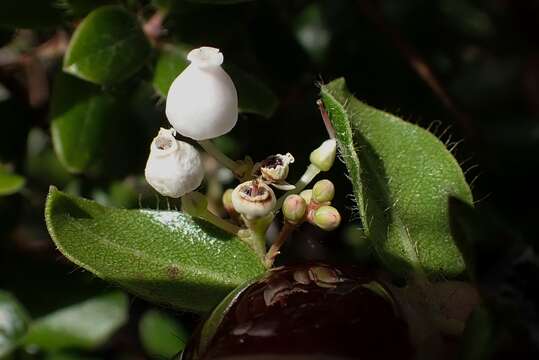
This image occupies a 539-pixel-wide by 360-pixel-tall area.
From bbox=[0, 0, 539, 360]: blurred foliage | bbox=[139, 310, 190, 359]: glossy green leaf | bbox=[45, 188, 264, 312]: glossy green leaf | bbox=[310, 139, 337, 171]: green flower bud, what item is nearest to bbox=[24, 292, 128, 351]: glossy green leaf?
bbox=[0, 0, 539, 360]: blurred foliage

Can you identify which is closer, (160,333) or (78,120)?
(78,120)

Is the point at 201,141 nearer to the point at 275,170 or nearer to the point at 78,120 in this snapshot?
the point at 275,170

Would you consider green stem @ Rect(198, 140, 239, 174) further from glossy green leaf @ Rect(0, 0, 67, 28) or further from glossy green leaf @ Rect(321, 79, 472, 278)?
glossy green leaf @ Rect(0, 0, 67, 28)

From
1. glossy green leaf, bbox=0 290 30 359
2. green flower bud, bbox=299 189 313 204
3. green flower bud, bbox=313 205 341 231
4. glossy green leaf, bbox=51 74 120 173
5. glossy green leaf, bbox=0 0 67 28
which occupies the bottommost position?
glossy green leaf, bbox=0 290 30 359

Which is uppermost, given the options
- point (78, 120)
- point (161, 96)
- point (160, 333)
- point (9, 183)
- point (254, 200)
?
point (254, 200)

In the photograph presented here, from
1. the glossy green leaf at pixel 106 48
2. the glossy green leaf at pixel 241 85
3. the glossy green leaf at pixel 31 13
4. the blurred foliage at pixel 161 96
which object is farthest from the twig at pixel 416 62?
the glossy green leaf at pixel 31 13

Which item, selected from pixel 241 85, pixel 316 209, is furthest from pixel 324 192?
pixel 241 85
